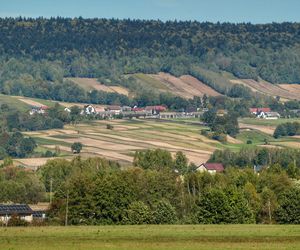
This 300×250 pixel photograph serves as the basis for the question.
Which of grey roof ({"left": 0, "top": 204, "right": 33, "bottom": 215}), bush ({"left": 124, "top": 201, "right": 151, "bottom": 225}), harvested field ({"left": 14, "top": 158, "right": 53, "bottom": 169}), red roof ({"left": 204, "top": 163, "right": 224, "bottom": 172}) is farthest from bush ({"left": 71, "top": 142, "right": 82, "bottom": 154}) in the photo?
bush ({"left": 124, "top": 201, "right": 151, "bottom": 225})

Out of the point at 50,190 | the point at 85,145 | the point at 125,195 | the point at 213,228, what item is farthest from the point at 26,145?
the point at 213,228

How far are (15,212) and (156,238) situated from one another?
31156 millimetres

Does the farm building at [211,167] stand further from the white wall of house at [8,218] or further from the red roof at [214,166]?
the white wall of house at [8,218]

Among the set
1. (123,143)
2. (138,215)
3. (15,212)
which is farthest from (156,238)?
(123,143)

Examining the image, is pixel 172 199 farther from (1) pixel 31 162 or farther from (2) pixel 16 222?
(1) pixel 31 162

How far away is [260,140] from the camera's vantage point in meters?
197

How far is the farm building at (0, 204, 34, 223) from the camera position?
85.9 meters

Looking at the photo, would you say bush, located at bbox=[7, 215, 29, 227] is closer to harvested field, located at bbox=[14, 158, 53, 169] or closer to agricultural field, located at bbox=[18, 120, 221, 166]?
harvested field, located at bbox=[14, 158, 53, 169]

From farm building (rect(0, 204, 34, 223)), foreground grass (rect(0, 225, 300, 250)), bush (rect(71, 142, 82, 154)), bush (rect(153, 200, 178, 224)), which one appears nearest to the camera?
foreground grass (rect(0, 225, 300, 250))

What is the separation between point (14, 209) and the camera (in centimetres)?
9144

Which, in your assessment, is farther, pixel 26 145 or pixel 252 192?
pixel 26 145

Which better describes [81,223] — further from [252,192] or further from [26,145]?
[26,145]

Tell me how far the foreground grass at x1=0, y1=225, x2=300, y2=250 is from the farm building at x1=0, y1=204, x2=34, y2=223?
61.5ft

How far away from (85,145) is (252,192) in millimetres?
94642
